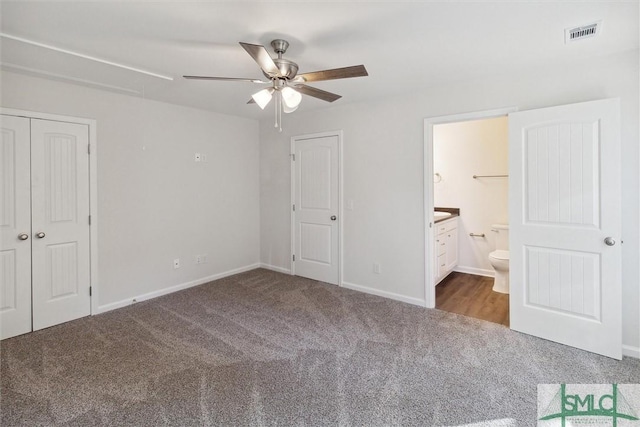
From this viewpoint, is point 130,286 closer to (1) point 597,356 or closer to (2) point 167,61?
(2) point 167,61

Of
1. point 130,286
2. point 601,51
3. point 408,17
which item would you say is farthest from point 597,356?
point 130,286

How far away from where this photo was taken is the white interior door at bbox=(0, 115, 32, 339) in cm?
280

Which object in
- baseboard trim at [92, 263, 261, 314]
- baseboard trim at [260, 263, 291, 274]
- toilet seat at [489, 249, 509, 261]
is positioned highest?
toilet seat at [489, 249, 509, 261]

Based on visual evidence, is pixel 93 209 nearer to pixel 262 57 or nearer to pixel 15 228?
pixel 15 228

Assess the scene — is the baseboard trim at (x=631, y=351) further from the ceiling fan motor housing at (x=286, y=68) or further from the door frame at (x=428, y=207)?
the ceiling fan motor housing at (x=286, y=68)

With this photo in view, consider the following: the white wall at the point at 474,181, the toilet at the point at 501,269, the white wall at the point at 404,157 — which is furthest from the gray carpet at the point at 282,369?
the white wall at the point at 474,181

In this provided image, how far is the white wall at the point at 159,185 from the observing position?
11.0 feet

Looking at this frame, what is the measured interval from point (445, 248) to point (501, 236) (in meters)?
0.80

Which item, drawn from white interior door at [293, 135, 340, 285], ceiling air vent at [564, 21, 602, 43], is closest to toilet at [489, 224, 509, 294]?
white interior door at [293, 135, 340, 285]

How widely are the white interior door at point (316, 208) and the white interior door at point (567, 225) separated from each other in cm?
206

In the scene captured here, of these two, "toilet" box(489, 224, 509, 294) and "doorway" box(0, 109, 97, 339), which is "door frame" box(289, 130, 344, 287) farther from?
"doorway" box(0, 109, 97, 339)

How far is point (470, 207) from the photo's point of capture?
190 inches

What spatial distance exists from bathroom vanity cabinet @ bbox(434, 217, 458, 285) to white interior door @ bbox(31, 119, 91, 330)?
13.2 feet

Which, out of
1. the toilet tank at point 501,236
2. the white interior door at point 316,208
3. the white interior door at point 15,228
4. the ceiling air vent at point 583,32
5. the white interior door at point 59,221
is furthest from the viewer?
the toilet tank at point 501,236
